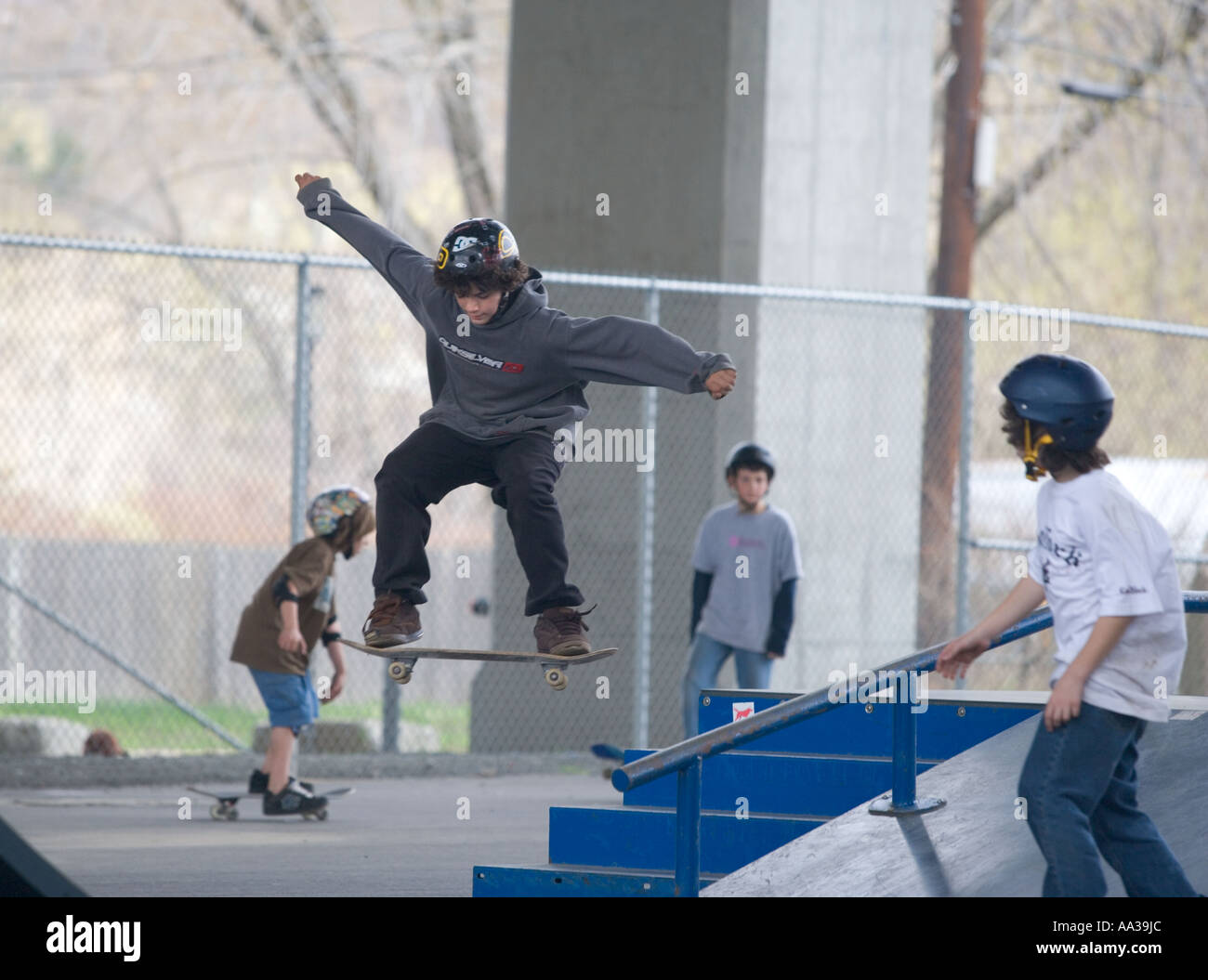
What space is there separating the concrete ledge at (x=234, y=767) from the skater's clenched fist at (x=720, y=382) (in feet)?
20.1

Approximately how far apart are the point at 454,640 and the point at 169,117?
31.7 ft

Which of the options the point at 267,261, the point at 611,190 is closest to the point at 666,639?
the point at 611,190

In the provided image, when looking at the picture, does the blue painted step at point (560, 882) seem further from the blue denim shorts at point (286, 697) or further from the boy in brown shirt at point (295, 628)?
the blue denim shorts at point (286, 697)

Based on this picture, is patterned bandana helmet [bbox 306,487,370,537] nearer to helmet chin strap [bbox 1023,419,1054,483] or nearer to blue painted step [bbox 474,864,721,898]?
blue painted step [bbox 474,864,721,898]

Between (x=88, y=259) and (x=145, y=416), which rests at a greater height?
(x=88, y=259)

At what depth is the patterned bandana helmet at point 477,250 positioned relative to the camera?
584 centimetres

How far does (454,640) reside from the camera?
65.0 feet

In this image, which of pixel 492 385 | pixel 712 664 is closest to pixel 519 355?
pixel 492 385

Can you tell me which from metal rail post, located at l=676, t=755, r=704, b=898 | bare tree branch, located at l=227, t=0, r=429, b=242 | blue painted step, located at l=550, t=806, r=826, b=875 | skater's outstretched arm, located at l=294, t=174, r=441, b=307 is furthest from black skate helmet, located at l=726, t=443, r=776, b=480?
bare tree branch, located at l=227, t=0, r=429, b=242

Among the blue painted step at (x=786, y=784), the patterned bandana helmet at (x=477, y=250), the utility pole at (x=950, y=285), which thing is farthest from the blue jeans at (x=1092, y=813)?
the utility pole at (x=950, y=285)

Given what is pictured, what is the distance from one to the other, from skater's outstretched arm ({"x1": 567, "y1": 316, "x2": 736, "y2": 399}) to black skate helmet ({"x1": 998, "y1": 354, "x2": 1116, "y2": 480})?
1.09m

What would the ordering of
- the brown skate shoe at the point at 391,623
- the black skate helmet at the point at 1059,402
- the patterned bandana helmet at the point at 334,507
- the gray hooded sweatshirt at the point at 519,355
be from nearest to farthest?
the black skate helmet at the point at 1059,402 → the gray hooded sweatshirt at the point at 519,355 → the brown skate shoe at the point at 391,623 → the patterned bandana helmet at the point at 334,507

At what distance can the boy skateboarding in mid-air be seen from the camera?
587 centimetres
